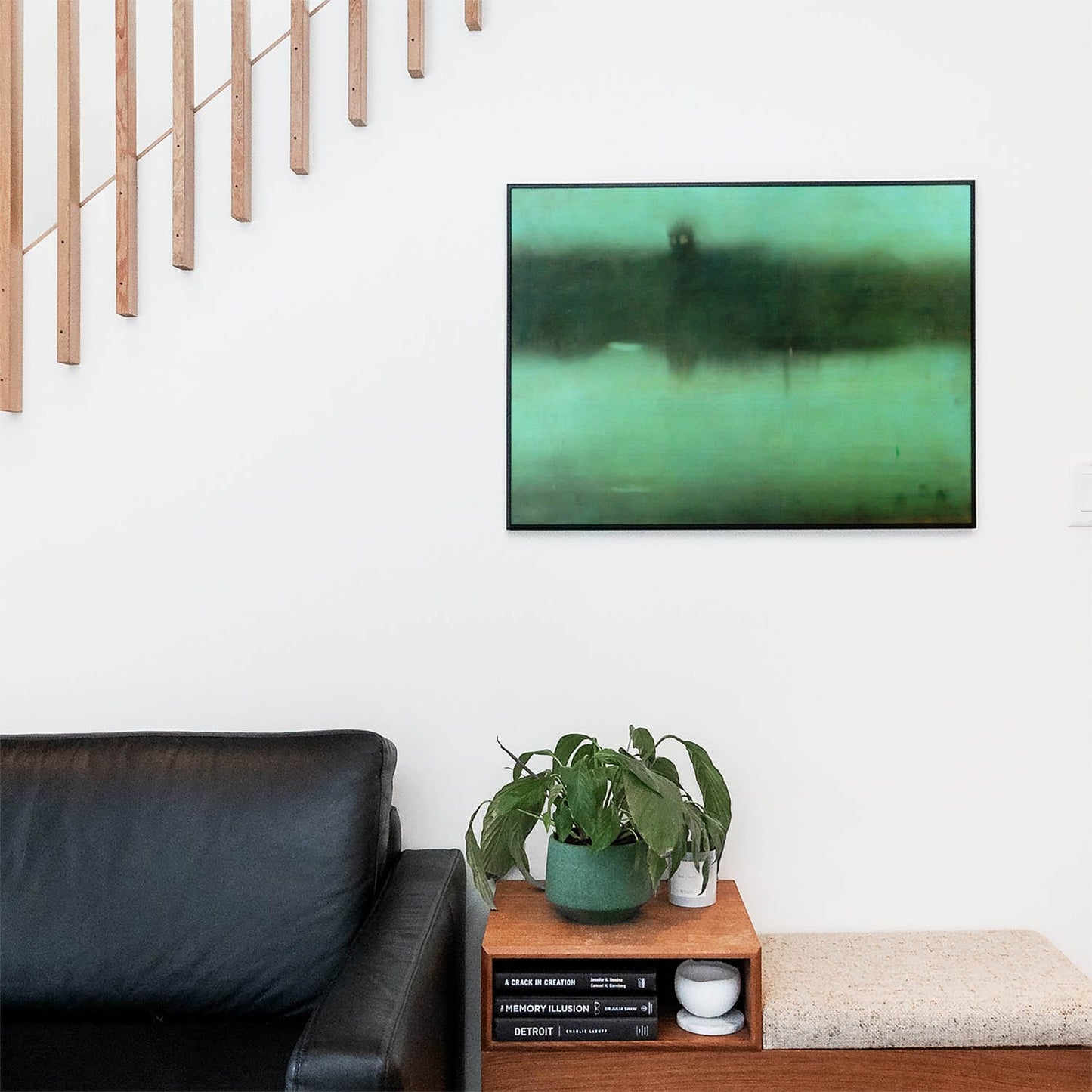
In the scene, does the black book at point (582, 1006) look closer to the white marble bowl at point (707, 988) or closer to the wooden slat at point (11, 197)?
the white marble bowl at point (707, 988)

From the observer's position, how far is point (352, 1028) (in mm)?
1366

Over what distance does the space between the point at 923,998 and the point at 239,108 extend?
2081 mm

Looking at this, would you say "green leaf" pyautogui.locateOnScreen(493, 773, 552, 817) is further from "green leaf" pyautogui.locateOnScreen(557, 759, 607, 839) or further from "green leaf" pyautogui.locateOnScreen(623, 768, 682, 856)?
"green leaf" pyautogui.locateOnScreen(623, 768, 682, 856)

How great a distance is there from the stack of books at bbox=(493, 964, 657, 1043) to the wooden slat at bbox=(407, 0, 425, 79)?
171 centimetres

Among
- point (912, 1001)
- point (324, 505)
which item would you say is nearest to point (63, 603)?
point (324, 505)

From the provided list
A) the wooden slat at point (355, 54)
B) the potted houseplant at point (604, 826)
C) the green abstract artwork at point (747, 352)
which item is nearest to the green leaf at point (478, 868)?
the potted houseplant at point (604, 826)

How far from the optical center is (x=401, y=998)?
147cm

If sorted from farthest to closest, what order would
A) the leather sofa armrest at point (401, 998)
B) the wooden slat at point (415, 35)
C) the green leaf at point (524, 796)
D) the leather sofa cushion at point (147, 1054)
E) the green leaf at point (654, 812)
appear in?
the wooden slat at point (415, 35) → the green leaf at point (524, 796) → the green leaf at point (654, 812) → the leather sofa cushion at point (147, 1054) → the leather sofa armrest at point (401, 998)

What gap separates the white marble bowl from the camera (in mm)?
1741

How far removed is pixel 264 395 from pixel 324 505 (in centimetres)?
25

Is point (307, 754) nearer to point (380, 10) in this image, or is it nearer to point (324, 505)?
point (324, 505)

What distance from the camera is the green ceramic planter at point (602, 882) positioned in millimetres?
1786

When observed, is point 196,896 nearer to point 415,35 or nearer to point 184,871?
point 184,871

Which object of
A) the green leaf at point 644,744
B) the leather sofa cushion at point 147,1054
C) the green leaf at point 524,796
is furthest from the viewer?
the green leaf at point 644,744
